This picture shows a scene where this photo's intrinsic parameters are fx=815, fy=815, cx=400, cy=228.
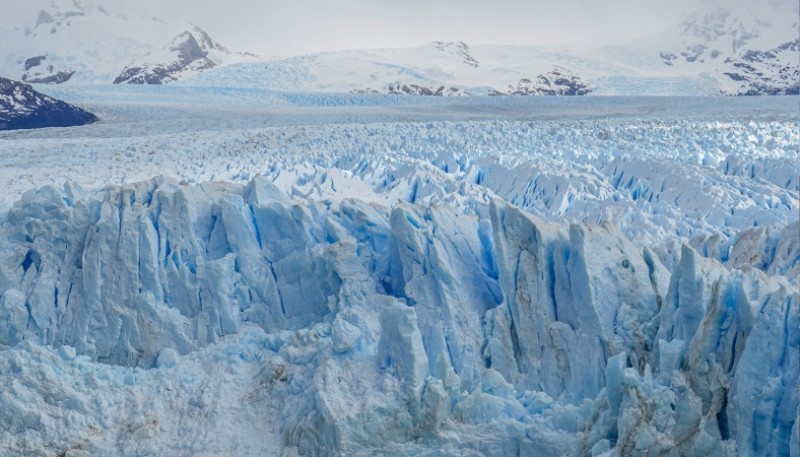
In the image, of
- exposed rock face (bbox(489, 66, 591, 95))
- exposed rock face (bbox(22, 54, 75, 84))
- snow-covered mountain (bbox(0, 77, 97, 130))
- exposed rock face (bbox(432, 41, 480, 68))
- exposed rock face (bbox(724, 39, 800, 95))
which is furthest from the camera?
exposed rock face (bbox(22, 54, 75, 84))

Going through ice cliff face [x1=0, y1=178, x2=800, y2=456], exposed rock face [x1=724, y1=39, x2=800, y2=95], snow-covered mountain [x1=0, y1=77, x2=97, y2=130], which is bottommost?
ice cliff face [x1=0, y1=178, x2=800, y2=456]

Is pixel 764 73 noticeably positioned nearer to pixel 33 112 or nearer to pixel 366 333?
pixel 33 112

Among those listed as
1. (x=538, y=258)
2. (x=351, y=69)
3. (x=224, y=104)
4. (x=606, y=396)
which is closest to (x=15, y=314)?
(x=538, y=258)

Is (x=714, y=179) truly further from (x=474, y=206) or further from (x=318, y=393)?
(x=318, y=393)

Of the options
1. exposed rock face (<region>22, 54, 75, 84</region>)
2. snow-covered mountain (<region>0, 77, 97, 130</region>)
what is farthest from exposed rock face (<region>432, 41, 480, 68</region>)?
snow-covered mountain (<region>0, 77, 97, 130</region>)

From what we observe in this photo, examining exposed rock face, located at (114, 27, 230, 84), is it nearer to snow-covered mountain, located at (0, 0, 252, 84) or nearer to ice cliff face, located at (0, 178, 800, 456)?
snow-covered mountain, located at (0, 0, 252, 84)

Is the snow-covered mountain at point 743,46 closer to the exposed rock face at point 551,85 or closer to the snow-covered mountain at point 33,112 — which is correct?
the exposed rock face at point 551,85

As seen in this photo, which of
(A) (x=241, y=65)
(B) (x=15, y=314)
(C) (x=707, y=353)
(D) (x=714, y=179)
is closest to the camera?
(C) (x=707, y=353)

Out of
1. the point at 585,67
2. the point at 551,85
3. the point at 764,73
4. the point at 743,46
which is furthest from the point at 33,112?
the point at 743,46
